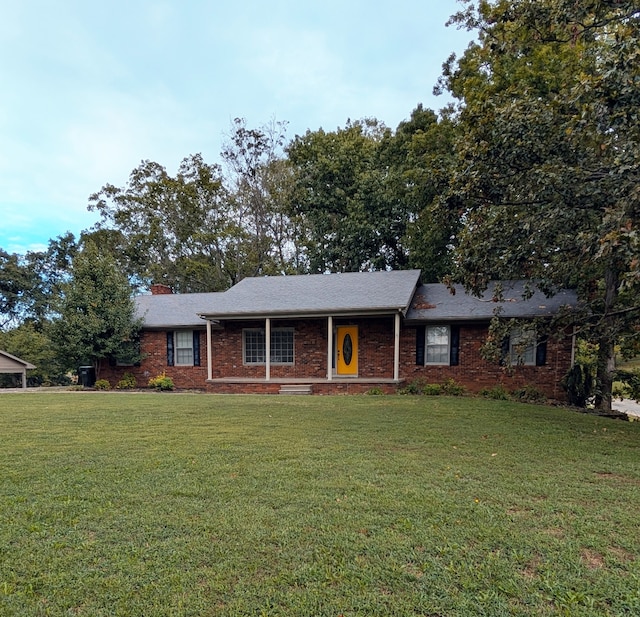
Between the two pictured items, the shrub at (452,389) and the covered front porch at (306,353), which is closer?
the shrub at (452,389)

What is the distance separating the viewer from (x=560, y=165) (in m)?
7.02

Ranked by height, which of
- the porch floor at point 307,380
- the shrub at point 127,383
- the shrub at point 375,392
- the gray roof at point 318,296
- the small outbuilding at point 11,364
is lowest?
the shrub at point 127,383

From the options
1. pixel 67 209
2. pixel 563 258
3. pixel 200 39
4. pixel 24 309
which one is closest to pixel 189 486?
pixel 563 258

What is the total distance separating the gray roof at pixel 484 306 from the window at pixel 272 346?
4.28 m

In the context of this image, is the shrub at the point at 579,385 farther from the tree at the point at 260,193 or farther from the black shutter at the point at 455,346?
the tree at the point at 260,193

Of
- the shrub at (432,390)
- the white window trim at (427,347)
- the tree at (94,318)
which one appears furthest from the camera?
the tree at (94,318)

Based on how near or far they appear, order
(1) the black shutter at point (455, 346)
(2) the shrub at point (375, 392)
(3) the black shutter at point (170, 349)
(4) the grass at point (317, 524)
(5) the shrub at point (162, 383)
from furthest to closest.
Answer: (3) the black shutter at point (170, 349) → (5) the shrub at point (162, 383) → (1) the black shutter at point (455, 346) → (2) the shrub at point (375, 392) → (4) the grass at point (317, 524)

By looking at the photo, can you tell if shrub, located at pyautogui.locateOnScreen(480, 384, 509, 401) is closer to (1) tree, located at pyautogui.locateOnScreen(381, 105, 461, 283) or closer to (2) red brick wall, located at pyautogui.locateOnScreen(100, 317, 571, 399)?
(2) red brick wall, located at pyautogui.locateOnScreen(100, 317, 571, 399)

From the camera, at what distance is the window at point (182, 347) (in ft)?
49.3

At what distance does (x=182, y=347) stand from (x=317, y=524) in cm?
1305

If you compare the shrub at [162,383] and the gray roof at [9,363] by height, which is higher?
the gray roof at [9,363]

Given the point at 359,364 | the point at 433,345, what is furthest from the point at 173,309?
the point at 433,345

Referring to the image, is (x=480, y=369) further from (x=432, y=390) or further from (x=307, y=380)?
(x=307, y=380)

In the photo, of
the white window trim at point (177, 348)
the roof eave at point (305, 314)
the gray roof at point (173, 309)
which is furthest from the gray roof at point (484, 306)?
the white window trim at point (177, 348)
